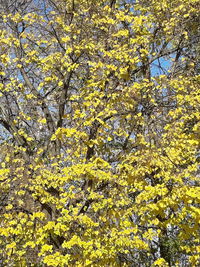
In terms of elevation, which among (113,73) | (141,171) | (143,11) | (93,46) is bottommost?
(141,171)

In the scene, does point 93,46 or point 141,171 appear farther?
point 93,46

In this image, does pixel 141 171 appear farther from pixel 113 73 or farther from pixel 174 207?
pixel 113 73

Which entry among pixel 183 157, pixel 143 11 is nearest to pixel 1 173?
pixel 183 157

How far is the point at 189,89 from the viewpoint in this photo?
23.6 ft

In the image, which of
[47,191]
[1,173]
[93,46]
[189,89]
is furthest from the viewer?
[189,89]

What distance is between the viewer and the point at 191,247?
19.2 ft

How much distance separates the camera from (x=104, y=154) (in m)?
7.53

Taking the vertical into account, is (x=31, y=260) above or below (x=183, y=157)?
below

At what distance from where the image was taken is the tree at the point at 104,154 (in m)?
5.43

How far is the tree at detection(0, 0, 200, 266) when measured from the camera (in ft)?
17.8

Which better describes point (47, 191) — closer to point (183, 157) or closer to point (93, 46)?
point (183, 157)

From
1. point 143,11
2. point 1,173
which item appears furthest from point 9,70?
point 143,11

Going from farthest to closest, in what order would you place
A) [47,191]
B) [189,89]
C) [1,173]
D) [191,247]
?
[189,89]
[47,191]
[191,247]
[1,173]

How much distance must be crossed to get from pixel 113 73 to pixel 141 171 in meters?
2.27
